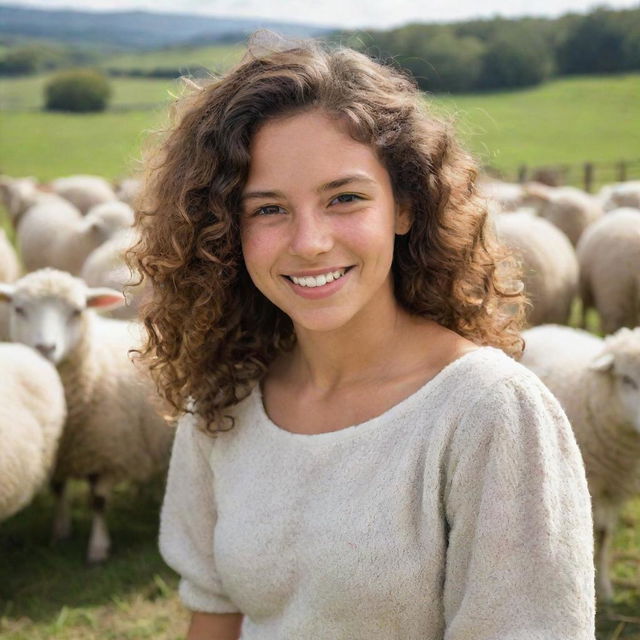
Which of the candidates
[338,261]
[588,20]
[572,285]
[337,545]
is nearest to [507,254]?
[338,261]

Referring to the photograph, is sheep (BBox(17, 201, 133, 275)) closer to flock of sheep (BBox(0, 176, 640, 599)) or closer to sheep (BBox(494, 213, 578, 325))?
flock of sheep (BBox(0, 176, 640, 599))

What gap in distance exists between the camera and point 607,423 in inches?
144

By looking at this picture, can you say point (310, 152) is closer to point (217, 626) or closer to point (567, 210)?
point (217, 626)

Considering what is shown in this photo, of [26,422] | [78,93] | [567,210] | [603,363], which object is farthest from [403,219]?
[78,93]

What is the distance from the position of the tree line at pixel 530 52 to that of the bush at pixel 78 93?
63.9 ft

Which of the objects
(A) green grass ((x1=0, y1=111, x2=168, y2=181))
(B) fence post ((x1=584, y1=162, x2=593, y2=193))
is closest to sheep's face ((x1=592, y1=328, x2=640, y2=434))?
(B) fence post ((x1=584, y1=162, x2=593, y2=193))

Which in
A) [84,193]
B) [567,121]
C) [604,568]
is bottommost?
[567,121]

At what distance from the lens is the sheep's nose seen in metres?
4.29

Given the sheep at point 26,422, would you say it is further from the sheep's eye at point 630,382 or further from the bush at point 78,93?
the bush at point 78,93

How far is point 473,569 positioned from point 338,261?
22.3 inches

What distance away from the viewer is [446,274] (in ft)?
5.49

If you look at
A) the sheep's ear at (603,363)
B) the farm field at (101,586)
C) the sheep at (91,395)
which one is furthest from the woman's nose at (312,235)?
the sheep at (91,395)

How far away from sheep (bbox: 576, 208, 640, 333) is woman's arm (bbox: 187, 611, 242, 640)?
5660 mm

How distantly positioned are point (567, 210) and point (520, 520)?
876cm
